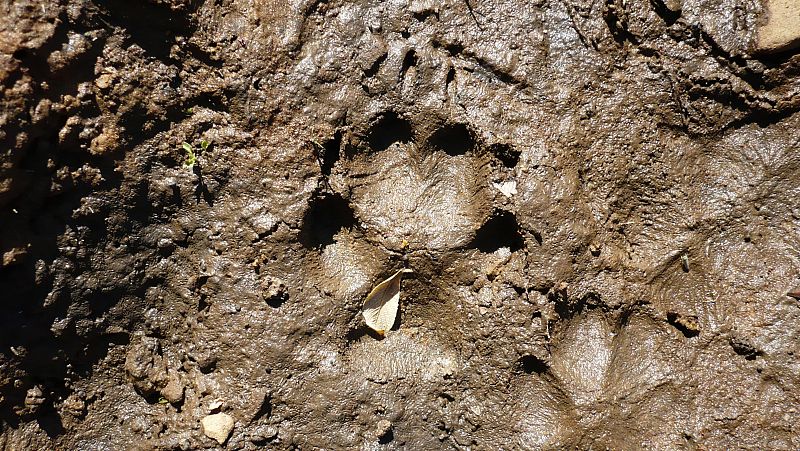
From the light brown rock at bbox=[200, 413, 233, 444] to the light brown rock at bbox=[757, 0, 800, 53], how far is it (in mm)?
2705

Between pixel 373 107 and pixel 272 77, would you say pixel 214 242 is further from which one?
pixel 373 107

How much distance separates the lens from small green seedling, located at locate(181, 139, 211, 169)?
2404 mm

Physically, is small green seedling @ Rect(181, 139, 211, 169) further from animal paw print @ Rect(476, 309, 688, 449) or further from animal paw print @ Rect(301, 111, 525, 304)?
animal paw print @ Rect(476, 309, 688, 449)

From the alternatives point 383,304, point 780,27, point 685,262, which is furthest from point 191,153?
Result: point 780,27

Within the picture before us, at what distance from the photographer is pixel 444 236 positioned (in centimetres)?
244

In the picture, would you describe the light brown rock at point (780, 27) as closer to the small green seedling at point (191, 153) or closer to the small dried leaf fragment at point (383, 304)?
the small dried leaf fragment at point (383, 304)

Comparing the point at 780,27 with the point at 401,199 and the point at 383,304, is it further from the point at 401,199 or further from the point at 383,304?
the point at 383,304

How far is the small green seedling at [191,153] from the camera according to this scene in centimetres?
240

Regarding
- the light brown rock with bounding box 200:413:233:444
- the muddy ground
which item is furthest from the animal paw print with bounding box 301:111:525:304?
the light brown rock with bounding box 200:413:233:444

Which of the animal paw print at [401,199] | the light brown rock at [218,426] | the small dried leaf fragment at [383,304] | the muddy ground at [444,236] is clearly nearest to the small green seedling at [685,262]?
the muddy ground at [444,236]

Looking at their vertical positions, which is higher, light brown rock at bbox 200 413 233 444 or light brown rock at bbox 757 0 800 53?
light brown rock at bbox 757 0 800 53

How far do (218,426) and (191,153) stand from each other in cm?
114

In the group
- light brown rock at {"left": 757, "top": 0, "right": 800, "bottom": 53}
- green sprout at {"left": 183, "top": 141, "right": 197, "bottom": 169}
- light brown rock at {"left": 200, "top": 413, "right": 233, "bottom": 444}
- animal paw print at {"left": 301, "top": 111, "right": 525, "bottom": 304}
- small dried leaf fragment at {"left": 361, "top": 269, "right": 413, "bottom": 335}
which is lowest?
light brown rock at {"left": 200, "top": 413, "right": 233, "bottom": 444}

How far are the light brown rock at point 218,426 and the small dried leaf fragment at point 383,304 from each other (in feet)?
2.33
